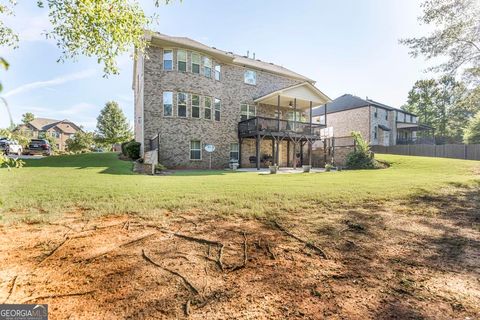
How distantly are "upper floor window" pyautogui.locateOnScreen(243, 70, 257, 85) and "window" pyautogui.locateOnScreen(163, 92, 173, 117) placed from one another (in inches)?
268

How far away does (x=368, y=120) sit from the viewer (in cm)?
3084

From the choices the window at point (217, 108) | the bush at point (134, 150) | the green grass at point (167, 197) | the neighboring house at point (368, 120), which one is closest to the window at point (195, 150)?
the window at point (217, 108)

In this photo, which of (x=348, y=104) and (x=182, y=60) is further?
(x=348, y=104)

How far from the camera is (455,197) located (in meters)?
6.98

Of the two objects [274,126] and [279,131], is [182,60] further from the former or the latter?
[279,131]

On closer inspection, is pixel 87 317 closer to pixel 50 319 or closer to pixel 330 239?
pixel 50 319

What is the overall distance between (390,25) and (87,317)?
17.3 m

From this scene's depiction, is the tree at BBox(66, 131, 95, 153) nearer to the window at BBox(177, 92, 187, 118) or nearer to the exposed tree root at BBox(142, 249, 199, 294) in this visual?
the window at BBox(177, 92, 187, 118)

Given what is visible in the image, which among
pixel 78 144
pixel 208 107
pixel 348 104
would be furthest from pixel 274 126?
pixel 78 144

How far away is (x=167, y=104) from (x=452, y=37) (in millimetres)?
17191

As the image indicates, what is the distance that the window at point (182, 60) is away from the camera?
648 inches

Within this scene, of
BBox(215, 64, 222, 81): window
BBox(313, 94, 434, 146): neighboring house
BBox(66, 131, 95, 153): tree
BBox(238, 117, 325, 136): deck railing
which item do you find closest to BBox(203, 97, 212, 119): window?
BBox(215, 64, 222, 81): window

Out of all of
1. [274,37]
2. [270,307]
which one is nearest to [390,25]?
[274,37]

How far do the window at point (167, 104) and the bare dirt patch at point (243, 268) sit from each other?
1237 centimetres
